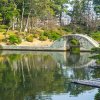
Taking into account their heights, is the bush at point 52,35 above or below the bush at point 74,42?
above

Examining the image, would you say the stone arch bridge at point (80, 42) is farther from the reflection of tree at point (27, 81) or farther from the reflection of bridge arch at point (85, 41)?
the reflection of tree at point (27, 81)

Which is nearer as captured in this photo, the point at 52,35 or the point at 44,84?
the point at 44,84

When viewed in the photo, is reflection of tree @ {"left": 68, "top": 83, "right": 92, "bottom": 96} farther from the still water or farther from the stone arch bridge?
the stone arch bridge

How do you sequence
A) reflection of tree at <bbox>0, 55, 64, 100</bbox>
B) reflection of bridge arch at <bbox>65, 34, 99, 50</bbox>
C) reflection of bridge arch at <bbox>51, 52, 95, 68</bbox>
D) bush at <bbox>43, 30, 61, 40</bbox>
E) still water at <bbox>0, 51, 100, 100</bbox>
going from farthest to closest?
bush at <bbox>43, 30, 61, 40</bbox> → reflection of bridge arch at <bbox>65, 34, 99, 50</bbox> → reflection of bridge arch at <bbox>51, 52, 95, 68</bbox> → reflection of tree at <bbox>0, 55, 64, 100</bbox> → still water at <bbox>0, 51, 100, 100</bbox>

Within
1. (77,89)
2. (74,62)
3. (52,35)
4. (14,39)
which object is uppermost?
(52,35)

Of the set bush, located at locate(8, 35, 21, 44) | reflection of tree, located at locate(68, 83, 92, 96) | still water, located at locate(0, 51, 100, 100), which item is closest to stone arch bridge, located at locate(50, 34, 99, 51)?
bush, located at locate(8, 35, 21, 44)

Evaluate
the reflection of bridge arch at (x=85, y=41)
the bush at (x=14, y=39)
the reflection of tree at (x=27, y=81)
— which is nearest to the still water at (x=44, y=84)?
the reflection of tree at (x=27, y=81)

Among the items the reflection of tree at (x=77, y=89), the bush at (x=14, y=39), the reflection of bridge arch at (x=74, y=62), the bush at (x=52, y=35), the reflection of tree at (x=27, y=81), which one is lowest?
the reflection of bridge arch at (x=74, y=62)

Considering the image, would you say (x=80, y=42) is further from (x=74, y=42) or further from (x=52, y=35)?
(x=52, y=35)

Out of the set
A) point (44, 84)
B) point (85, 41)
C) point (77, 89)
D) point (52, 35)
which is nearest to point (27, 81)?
point (44, 84)

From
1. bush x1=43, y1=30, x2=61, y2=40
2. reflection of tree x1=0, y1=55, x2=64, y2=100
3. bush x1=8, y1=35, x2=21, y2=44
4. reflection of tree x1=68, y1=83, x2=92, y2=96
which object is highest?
bush x1=43, y1=30, x2=61, y2=40

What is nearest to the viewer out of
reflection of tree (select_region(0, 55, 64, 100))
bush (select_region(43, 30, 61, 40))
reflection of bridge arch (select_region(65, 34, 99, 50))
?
reflection of tree (select_region(0, 55, 64, 100))

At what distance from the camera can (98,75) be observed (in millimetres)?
22344

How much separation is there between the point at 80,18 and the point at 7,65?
120 feet
